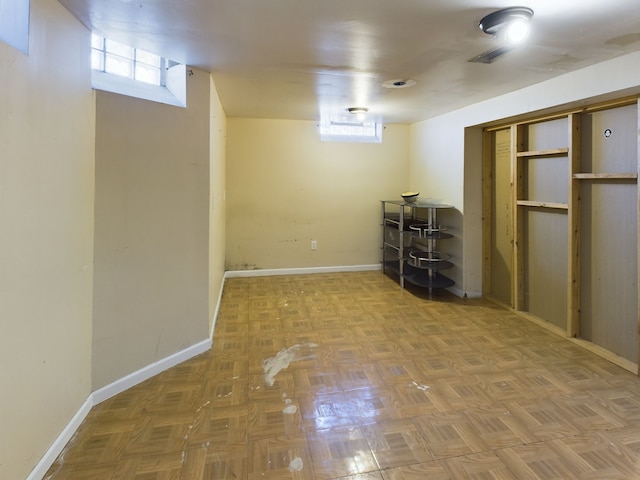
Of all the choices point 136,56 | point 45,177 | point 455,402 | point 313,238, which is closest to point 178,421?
point 45,177

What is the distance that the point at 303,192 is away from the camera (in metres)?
4.96

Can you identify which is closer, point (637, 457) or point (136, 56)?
point (637, 457)

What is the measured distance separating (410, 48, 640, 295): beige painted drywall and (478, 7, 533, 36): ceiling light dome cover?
1027mm

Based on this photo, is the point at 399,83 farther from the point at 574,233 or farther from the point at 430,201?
the point at 430,201

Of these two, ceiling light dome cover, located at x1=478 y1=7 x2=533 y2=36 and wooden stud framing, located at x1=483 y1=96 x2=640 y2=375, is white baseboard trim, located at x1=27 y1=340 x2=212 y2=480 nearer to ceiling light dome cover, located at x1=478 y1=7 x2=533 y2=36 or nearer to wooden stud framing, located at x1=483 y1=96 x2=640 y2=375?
ceiling light dome cover, located at x1=478 y1=7 x2=533 y2=36

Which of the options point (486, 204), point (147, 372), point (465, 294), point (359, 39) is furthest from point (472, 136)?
point (147, 372)

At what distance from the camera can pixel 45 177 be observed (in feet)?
5.06

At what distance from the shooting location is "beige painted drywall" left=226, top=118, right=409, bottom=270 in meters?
4.78

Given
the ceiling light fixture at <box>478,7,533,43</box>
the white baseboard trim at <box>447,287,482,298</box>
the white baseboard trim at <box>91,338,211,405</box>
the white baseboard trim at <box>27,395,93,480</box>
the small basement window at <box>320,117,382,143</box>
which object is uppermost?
the small basement window at <box>320,117,382,143</box>

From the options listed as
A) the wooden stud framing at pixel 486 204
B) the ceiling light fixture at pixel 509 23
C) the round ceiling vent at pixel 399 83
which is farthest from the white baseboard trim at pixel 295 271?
the ceiling light fixture at pixel 509 23

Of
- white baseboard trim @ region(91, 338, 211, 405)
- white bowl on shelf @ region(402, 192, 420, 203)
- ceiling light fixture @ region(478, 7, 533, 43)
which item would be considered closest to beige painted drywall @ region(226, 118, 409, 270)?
white bowl on shelf @ region(402, 192, 420, 203)

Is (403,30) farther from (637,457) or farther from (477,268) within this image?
(477,268)

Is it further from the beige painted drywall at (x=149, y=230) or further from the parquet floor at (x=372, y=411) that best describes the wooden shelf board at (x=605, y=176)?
the beige painted drywall at (x=149, y=230)

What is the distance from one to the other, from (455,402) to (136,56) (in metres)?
2.84
